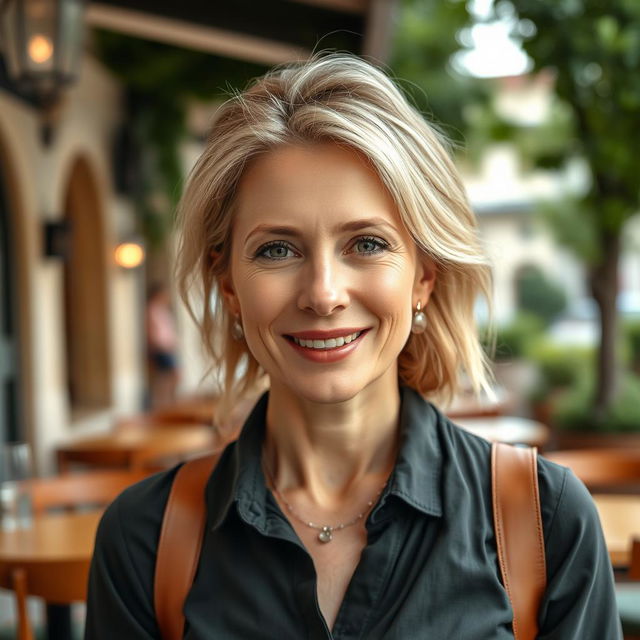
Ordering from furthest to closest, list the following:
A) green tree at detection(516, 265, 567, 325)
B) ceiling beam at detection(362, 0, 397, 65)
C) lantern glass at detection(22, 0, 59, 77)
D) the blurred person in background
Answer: green tree at detection(516, 265, 567, 325), the blurred person in background, ceiling beam at detection(362, 0, 397, 65), lantern glass at detection(22, 0, 59, 77)

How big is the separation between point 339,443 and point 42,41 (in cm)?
370

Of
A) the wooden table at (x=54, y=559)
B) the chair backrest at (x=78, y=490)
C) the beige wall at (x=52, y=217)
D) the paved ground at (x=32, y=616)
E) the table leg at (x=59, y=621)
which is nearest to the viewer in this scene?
the wooden table at (x=54, y=559)

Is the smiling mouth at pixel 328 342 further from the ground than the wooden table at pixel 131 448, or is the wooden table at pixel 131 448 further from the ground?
the smiling mouth at pixel 328 342

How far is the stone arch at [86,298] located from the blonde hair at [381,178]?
757 centimetres

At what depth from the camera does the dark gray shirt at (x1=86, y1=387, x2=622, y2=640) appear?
139 cm

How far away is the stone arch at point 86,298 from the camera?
909cm

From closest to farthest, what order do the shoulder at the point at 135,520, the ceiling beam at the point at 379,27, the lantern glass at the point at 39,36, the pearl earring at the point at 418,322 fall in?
the shoulder at the point at 135,520
the pearl earring at the point at 418,322
the lantern glass at the point at 39,36
the ceiling beam at the point at 379,27

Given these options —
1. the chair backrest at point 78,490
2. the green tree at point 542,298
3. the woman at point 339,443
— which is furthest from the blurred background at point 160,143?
the green tree at point 542,298

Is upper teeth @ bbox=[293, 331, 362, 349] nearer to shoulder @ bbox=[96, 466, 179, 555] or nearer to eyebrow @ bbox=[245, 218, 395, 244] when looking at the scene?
eyebrow @ bbox=[245, 218, 395, 244]

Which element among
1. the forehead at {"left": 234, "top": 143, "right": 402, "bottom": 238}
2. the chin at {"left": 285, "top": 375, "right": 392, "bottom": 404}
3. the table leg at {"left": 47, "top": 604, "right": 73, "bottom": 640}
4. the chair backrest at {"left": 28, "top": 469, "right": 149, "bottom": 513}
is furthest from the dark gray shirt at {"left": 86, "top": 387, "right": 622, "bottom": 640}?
the chair backrest at {"left": 28, "top": 469, "right": 149, "bottom": 513}

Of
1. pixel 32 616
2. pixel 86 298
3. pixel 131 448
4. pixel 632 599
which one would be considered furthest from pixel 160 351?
pixel 632 599

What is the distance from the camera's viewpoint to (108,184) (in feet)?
30.6

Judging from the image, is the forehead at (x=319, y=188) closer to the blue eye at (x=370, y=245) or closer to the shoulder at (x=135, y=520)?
the blue eye at (x=370, y=245)

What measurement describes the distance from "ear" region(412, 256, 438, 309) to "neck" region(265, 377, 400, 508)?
0.15 m
